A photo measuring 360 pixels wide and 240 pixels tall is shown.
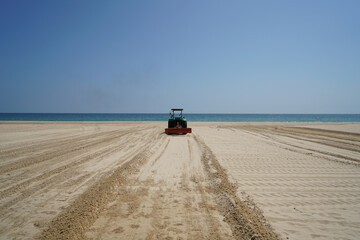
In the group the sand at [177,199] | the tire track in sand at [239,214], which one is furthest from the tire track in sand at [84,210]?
the tire track in sand at [239,214]

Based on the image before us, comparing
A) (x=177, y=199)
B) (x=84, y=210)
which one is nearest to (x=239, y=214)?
(x=177, y=199)

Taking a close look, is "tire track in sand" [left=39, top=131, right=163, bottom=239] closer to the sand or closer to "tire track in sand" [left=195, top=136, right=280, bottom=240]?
the sand

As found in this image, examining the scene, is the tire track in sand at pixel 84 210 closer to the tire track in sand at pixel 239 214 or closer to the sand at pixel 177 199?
the sand at pixel 177 199

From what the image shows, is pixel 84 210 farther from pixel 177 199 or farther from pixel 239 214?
pixel 239 214

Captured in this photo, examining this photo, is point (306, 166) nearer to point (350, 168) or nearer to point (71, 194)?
point (350, 168)

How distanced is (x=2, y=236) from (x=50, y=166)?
3.78 metres

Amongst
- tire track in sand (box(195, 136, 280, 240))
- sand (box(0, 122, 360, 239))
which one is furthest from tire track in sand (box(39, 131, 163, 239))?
tire track in sand (box(195, 136, 280, 240))

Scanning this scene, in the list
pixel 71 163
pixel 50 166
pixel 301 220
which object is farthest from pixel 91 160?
pixel 301 220

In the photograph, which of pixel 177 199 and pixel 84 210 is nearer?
pixel 84 210

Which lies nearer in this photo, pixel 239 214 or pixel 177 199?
pixel 239 214

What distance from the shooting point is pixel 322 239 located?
2705mm

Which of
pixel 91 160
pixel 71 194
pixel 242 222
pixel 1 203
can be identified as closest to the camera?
pixel 242 222

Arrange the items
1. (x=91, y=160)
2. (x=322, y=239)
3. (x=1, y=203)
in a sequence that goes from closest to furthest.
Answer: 1. (x=322, y=239)
2. (x=1, y=203)
3. (x=91, y=160)

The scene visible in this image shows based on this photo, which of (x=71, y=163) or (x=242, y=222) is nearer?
(x=242, y=222)
